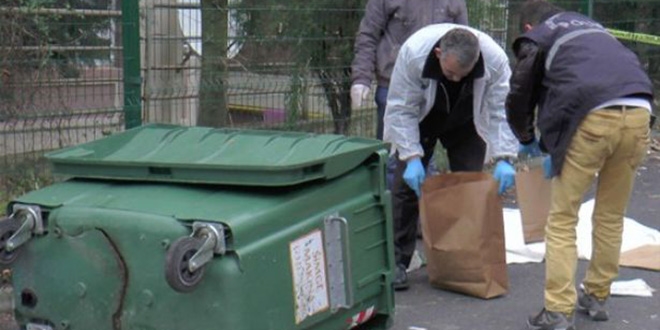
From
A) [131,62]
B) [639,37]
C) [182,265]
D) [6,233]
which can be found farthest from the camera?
[639,37]

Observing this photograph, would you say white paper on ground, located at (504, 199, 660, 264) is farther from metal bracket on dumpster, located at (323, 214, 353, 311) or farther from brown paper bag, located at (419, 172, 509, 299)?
metal bracket on dumpster, located at (323, 214, 353, 311)

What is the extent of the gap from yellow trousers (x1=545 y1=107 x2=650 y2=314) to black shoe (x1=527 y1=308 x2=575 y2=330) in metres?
0.03

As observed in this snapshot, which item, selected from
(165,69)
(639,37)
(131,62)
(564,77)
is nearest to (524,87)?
(564,77)

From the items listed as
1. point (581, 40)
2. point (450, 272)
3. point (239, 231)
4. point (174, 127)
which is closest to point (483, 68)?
point (581, 40)

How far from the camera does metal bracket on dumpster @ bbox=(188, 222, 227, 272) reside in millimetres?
3320

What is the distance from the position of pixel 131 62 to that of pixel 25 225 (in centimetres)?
226

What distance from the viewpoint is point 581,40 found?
473 cm

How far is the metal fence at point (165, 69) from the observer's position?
18.9 ft

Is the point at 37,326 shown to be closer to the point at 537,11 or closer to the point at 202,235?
the point at 202,235

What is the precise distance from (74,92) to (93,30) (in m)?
0.38

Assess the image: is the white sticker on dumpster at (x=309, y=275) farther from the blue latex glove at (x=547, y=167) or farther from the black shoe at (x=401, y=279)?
the black shoe at (x=401, y=279)

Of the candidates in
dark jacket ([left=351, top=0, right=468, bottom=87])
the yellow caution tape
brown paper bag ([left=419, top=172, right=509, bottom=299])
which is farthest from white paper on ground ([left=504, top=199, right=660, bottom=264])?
the yellow caution tape

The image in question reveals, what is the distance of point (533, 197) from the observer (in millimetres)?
A: 5336

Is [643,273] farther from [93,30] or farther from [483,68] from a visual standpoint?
[93,30]
